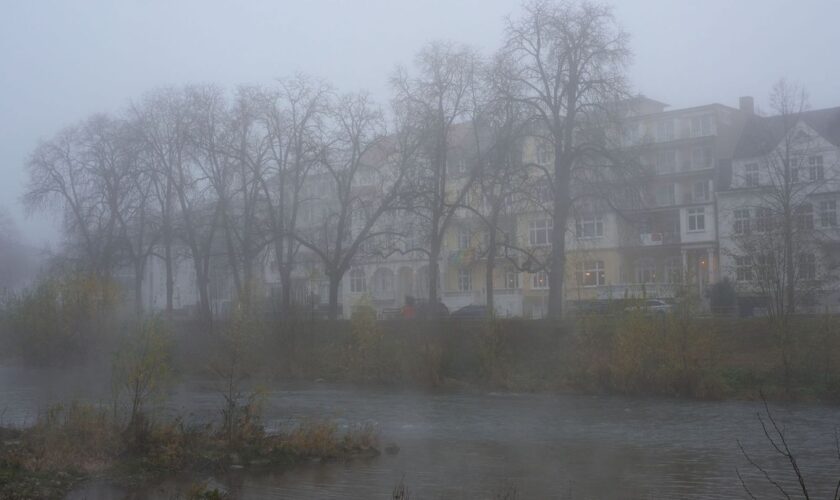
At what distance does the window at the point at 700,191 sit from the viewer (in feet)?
268

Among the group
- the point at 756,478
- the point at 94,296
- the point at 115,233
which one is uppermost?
the point at 115,233

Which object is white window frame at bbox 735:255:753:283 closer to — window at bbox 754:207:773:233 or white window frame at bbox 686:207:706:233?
window at bbox 754:207:773:233

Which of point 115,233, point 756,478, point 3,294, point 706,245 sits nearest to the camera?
point 756,478

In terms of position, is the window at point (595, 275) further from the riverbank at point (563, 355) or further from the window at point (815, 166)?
the riverbank at point (563, 355)

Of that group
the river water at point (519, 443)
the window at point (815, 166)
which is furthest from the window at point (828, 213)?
the river water at point (519, 443)

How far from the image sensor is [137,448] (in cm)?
2061

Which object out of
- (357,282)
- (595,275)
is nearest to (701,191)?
(595,275)

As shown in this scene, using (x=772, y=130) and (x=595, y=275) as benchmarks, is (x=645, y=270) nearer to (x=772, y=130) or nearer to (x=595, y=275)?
(x=595, y=275)

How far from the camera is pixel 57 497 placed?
1695 cm

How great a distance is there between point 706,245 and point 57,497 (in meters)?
68.4

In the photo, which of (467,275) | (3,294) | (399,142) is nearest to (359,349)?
(399,142)

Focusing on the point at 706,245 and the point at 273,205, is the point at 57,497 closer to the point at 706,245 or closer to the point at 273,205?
the point at 273,205

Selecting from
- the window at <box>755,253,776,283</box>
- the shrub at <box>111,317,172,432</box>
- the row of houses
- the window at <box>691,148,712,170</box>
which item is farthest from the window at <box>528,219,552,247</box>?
the shrub at <box>111,317,172,432</box>

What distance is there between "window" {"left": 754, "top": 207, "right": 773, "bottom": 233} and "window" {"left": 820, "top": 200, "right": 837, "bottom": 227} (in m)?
12.7
